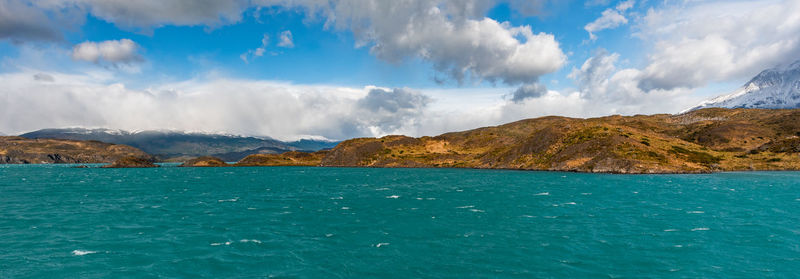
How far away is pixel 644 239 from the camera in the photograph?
36.9 metres

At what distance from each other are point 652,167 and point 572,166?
98.0 ft

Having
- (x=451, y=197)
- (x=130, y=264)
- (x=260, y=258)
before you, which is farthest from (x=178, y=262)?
(x=451, y=197)

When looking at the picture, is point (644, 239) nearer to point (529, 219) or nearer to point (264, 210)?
point (529, 219)

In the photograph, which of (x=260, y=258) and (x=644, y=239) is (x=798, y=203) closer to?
(x=644, y=239)

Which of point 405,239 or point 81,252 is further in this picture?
point 405,239

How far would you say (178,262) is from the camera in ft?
98.8

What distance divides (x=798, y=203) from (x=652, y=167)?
288 feet

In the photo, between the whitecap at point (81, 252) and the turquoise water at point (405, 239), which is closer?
the turquoise water at point (405, 239)

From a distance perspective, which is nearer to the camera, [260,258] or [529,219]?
[260,258]

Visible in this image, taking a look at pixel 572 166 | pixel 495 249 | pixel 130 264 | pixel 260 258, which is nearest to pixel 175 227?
pixel 130 264

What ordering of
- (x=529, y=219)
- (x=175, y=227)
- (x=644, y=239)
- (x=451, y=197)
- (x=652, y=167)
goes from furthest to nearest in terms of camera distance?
(x=652, y=167) → (x=451, y=197) → (x=529, y=219) → (x=175, y=227) → (x=644, y=239)

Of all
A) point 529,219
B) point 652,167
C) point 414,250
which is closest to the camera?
point 414,250

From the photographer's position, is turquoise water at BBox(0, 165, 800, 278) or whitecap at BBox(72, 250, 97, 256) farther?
whitecap at BBox(72, 250, 97, 256)

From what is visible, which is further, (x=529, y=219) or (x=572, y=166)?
(x=572, y=166)
